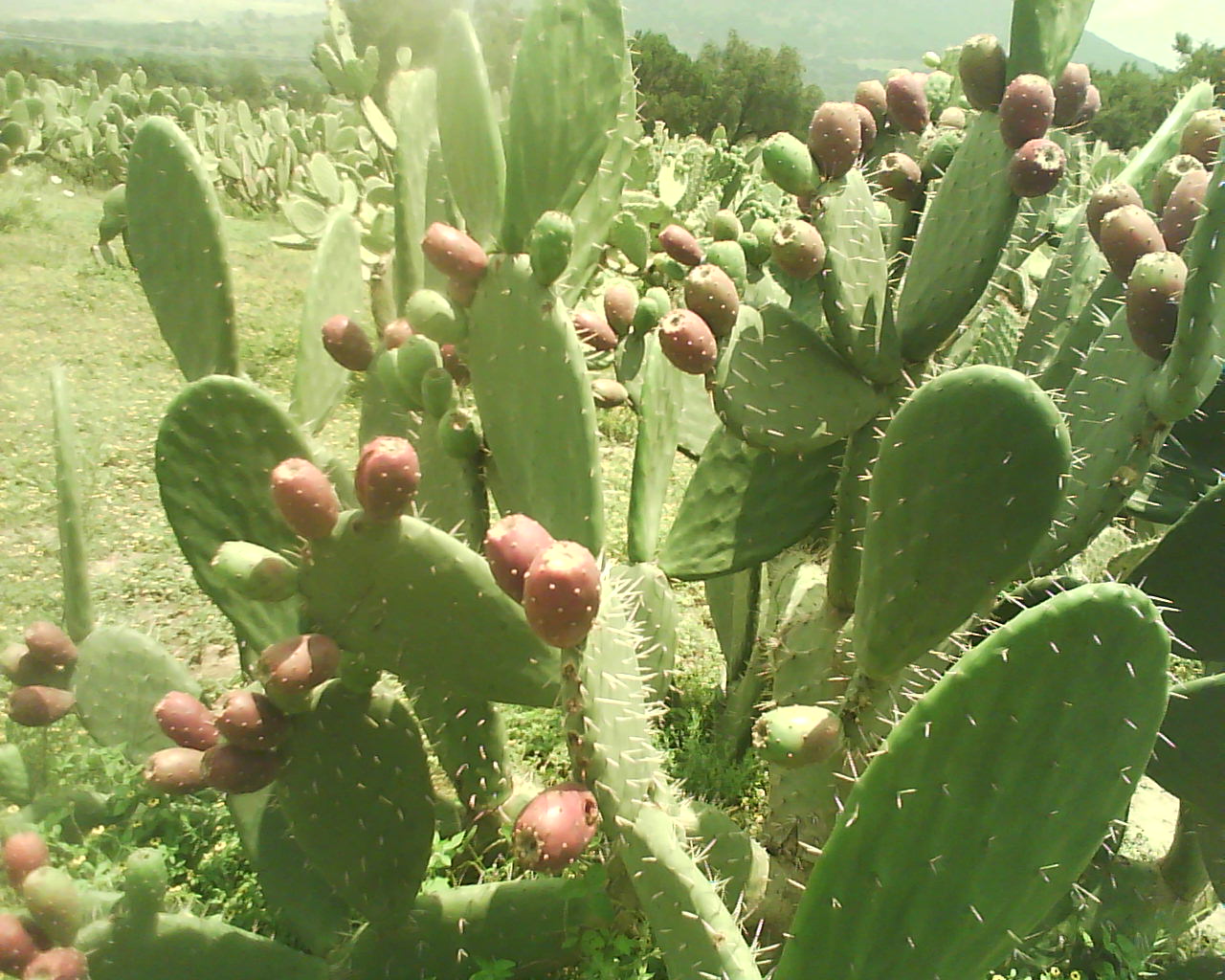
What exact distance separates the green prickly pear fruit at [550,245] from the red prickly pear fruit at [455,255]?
0.10 meters

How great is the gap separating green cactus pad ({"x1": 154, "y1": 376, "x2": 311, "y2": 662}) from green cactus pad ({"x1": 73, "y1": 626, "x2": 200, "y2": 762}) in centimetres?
22

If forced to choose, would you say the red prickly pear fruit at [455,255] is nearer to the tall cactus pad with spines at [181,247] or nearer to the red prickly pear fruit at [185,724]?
the tall cactus pad with spines at [181,247]

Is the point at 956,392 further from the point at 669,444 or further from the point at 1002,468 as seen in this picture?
the point at 669,444

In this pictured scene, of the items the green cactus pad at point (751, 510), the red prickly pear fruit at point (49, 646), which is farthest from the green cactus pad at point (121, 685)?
the green cactus pad at point (751, 510)

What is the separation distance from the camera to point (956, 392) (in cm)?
83

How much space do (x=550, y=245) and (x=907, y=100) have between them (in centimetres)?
77

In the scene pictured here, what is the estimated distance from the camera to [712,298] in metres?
1.20

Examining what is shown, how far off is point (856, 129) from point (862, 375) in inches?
12.8

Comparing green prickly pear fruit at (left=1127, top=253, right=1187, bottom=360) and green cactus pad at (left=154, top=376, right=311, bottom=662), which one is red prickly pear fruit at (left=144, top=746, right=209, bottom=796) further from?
green prickly pear fruit at (left=1127, top=253, right=1187, bottom=360)

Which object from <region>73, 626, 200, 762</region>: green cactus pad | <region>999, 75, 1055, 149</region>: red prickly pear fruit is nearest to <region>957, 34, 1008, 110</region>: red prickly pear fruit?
<region>999, 75, 1055, 149</region>: red prickly pear fruit

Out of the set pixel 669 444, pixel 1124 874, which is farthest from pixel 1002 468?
pixel 1124 874

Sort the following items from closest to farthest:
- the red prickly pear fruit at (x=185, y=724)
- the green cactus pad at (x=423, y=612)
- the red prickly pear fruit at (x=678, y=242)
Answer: the green cactus pad at (x=423, y=612)
the red prickly pear fruit at (x=185, y=724)
the red prickly pear fruit at (x=678, y=242)

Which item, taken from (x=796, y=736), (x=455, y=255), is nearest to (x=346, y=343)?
(x=455, y=255)

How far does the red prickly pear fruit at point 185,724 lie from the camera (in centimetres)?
104
